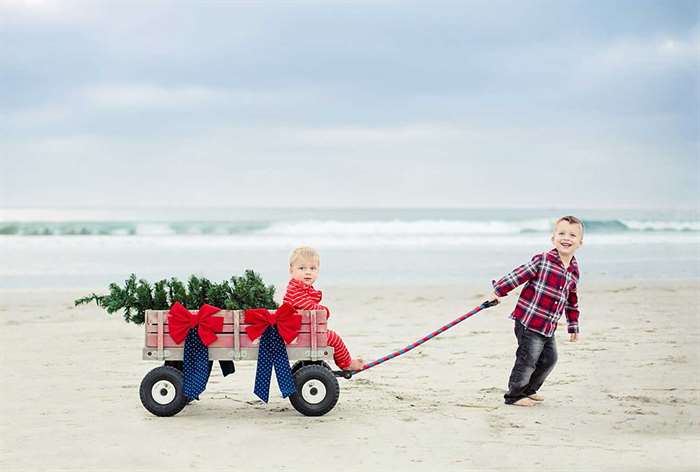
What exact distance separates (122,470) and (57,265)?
1597 cm

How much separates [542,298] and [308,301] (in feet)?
5.70

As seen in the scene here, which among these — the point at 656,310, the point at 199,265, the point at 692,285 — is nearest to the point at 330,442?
the point at 656,310

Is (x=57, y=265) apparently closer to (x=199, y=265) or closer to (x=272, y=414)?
(x=199, y=265)

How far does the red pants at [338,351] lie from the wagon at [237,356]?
6.1 inches

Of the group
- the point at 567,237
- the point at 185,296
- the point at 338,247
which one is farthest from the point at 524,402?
the point at 338,247

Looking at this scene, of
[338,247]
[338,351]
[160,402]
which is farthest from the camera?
[338,247]

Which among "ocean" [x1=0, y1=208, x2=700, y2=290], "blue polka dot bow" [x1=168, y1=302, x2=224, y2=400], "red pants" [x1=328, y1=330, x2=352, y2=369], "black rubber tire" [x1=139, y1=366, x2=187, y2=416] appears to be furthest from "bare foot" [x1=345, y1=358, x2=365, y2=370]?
"ocean" [x1=0, y1=208, x2=700, y2=290]

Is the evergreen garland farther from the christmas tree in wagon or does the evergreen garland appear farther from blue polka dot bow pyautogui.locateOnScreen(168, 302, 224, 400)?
blue polka dot bow pyautogui.locateOnScreen(168, 302, 224, 400)

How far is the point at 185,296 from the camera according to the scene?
6.39m

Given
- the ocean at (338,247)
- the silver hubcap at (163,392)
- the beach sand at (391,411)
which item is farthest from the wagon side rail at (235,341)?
the ocean at (338,247)

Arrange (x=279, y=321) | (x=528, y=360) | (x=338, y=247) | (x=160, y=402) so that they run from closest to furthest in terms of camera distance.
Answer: (x=279, y=321), (x=160, y=402), (x=528, y=360), (x=338, y=247)

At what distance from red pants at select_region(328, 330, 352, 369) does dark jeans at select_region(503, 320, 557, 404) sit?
1.27 metres

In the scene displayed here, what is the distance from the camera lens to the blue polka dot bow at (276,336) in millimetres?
6070

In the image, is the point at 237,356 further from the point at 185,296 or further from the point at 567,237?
the point at 567,237
